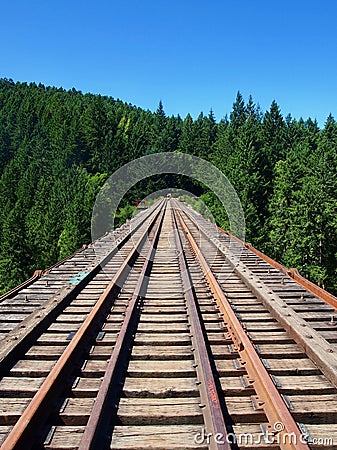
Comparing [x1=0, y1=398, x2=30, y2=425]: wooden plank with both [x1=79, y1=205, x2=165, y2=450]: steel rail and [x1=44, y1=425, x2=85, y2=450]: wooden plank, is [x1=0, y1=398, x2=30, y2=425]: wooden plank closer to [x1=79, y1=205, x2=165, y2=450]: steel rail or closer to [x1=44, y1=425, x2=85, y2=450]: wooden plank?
[x1=44, y1=425, x2=85, y2=450]: wooden plank

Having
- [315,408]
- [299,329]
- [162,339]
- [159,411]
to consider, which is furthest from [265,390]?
[162,339]

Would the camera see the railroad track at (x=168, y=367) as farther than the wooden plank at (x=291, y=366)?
No

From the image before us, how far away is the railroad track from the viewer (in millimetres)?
2801

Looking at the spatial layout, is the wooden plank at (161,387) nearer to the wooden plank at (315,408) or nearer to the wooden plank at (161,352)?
the wooden plank at (161,352)

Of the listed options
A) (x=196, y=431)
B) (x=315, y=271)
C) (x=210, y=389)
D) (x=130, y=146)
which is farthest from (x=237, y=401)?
(x=130, y=146)

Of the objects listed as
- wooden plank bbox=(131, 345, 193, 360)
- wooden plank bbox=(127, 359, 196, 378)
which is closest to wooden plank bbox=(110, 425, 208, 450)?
wooden plank bbox=(127, 359, 196, 378)

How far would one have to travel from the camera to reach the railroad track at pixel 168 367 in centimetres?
280

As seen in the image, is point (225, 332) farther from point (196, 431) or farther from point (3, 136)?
point (3, 136)

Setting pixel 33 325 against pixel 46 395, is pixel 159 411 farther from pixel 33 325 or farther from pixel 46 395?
pixel 33 325

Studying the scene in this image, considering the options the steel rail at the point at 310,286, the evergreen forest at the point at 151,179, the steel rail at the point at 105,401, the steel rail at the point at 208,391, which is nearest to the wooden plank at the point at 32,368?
the steel rail at the point at 105,401

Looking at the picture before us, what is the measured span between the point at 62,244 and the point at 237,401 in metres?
38.9

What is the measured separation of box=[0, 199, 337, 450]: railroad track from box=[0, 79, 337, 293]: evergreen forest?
2173cm

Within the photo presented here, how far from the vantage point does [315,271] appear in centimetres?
2547

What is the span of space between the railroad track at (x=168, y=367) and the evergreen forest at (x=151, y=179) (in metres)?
21.7
